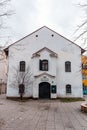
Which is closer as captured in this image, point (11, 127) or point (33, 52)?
point (11, 127)

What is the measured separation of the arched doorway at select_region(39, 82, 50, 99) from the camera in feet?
90.4

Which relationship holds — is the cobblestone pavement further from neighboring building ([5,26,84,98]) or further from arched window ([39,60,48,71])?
arched window ([39,60,48,71])

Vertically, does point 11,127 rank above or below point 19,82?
below

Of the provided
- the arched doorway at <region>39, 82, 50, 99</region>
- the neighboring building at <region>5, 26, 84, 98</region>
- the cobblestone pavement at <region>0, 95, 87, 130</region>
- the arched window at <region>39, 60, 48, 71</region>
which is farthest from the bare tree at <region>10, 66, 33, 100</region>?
the cobblestone pavement at <region>0, 95, 87, 130</region>

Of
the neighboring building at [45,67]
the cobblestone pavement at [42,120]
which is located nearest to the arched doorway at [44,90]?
the neighboring building at [45,67]

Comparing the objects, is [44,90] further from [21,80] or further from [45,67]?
[21,80]

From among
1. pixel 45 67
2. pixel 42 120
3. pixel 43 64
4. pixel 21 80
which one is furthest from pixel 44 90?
pixel 42 120

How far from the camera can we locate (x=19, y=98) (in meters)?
27.6

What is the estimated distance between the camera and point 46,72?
27.5 m

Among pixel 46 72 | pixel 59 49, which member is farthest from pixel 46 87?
pixel 59 49

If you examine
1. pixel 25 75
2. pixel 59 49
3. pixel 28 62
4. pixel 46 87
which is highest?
pixel 59 49

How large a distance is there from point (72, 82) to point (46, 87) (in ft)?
13.2

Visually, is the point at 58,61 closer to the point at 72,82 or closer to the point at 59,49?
the point at 59,49

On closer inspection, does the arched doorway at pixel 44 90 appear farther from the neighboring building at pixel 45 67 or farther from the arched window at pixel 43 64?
the arched window at pixel 43 64
